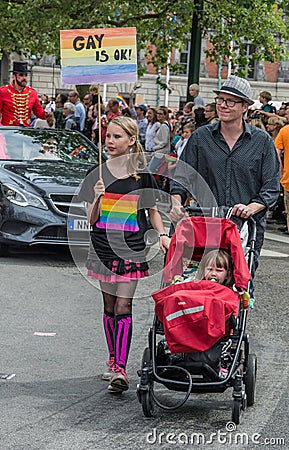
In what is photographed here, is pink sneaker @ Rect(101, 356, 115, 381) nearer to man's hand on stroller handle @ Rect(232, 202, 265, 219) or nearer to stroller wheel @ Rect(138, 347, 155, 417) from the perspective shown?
stroller wheel @ Rect(138, 347, 155, 417)

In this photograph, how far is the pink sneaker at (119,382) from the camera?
645 cm

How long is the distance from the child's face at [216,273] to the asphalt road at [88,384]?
0.83 m

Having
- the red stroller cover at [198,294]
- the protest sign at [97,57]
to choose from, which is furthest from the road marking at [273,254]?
the red stroller cover at [198,294]

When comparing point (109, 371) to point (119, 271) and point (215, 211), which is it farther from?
point (215, 211)

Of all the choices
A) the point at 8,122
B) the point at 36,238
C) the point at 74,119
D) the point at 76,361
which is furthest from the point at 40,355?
the point at 74,119

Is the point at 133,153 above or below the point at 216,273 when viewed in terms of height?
above

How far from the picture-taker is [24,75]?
1566 centimetres

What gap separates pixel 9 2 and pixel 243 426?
2286 cm

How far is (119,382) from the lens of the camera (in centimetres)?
645

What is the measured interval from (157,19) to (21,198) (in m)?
15.3

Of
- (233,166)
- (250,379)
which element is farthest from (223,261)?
(233,166)

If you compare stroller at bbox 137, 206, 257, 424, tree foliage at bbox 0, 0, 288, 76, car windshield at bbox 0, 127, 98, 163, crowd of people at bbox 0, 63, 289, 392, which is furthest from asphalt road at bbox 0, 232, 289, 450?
tree foliage at bbox 0, 0, 288, 76

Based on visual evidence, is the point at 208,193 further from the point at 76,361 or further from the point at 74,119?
the point at 74,119

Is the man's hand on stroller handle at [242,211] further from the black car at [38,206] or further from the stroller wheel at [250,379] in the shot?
the black car at [38,206]
